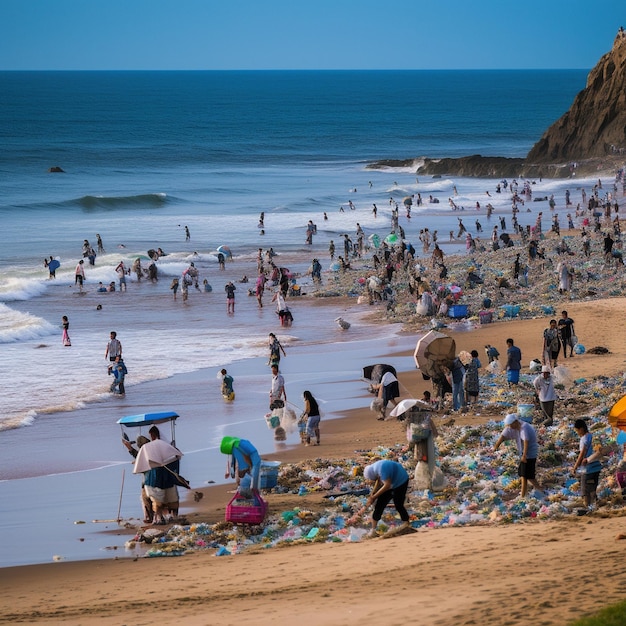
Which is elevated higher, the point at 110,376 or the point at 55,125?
the point at 55,125

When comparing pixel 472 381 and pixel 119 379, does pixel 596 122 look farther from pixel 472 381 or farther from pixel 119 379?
pixel 472 381

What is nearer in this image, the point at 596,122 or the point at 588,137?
the point at 596,122

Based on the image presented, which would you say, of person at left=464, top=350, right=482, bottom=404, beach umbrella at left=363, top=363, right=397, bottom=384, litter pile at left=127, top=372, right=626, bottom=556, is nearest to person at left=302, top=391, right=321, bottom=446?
litter pile at left=127, top=372, right=626, bottom=556

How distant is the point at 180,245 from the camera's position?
1876 inches

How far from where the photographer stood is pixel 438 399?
58.2 feet

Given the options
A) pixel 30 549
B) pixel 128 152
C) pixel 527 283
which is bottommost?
pixel 30 549

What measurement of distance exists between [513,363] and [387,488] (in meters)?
7.35

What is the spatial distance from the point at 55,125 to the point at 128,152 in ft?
109

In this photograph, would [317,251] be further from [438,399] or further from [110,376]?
[438,399]

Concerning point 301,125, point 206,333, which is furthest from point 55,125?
point 206,333

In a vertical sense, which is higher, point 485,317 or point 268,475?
point 485,317

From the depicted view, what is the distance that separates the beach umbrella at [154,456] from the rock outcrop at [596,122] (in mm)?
64057

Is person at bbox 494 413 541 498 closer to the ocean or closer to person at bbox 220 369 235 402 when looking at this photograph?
the ocean

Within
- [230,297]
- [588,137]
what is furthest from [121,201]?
[230,297]
